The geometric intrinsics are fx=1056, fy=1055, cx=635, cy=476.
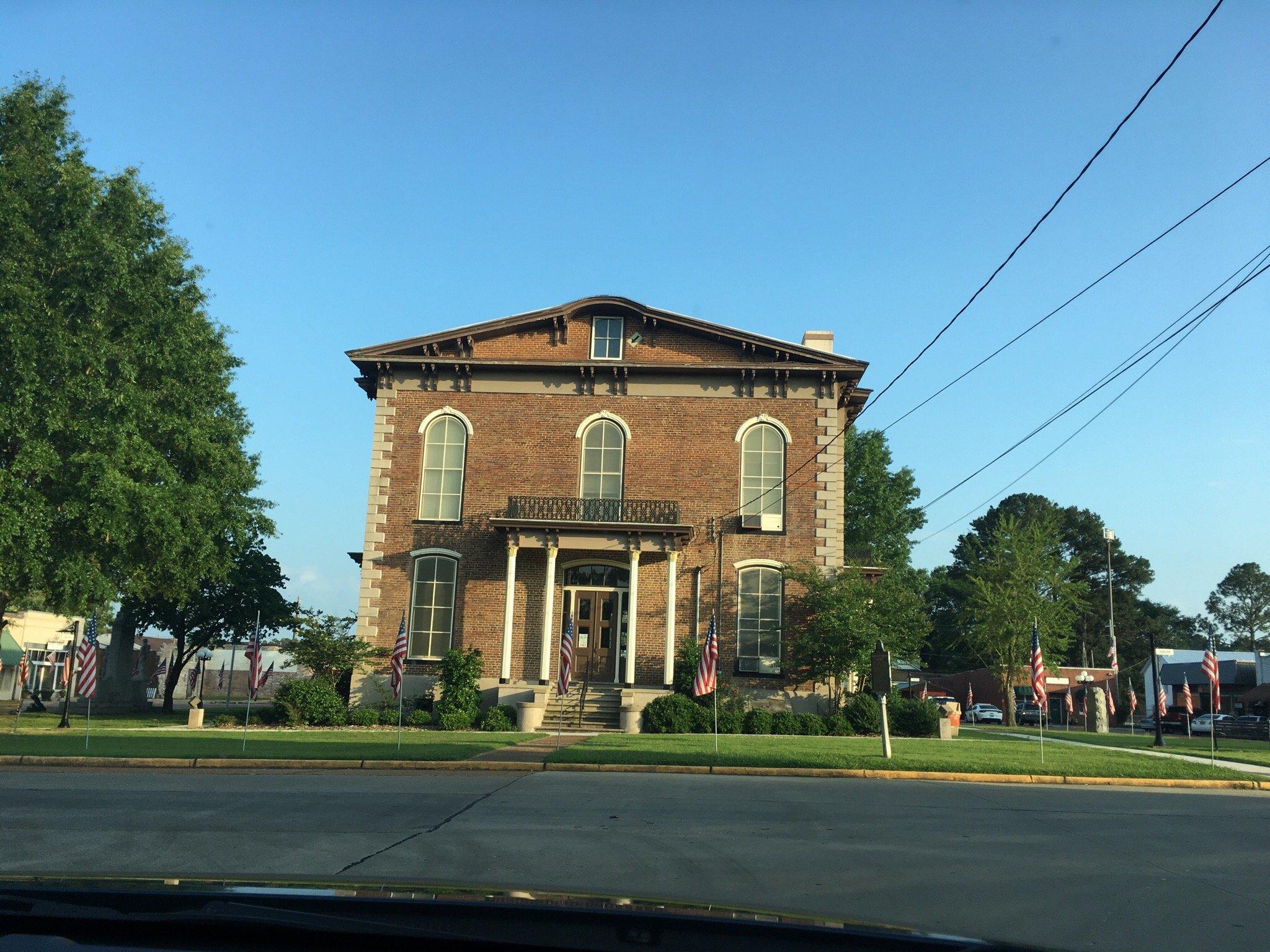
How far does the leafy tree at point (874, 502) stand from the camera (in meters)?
56.4

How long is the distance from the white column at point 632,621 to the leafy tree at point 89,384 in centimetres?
1163

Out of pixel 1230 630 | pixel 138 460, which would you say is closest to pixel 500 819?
pixel 138 460

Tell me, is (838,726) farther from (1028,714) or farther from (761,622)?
(1028,714)

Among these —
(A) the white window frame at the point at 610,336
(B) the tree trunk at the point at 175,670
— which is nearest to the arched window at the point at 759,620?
(A) the white window frame at the point at 610,336

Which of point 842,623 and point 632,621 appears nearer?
point 842,623

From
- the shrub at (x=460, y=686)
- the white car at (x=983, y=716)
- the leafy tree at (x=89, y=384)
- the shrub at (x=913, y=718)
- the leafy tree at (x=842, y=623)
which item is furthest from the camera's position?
the white car at (x=983, y=716)

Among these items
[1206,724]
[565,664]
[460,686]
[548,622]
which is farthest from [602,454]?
[1206,724]

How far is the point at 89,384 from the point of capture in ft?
83.2

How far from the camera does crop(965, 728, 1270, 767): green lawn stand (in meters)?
25.8

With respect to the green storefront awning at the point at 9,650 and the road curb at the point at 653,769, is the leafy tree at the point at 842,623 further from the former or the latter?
the green storefront awning at the point at 9,650

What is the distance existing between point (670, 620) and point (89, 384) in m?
15.9

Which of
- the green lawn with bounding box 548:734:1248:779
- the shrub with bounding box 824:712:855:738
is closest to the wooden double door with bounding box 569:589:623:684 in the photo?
the green lawn with bounding box 548:734:1248:779

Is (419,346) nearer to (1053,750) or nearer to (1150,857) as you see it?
(1053,750)

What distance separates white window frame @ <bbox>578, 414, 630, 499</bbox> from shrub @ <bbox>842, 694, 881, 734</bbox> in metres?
8.72
